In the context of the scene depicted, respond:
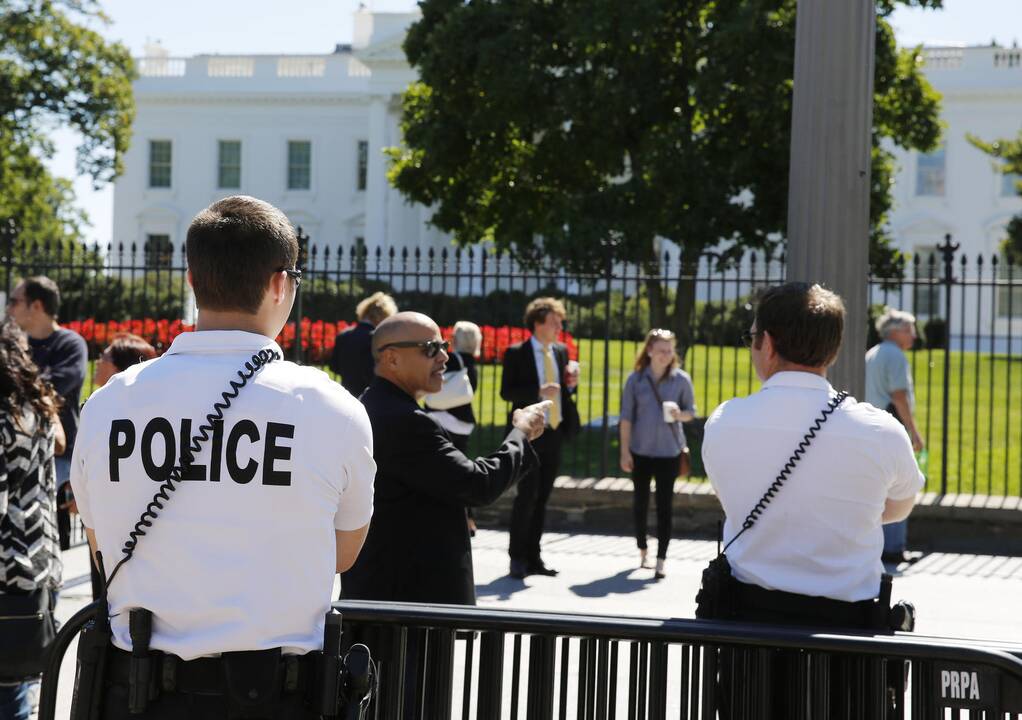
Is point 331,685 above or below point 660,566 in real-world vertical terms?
above

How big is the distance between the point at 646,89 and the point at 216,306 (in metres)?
14.6

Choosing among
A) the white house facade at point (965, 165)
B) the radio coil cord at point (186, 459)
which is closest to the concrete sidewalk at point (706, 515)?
the radio coil cord at point (186, 459)

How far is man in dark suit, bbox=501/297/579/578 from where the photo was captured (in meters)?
8.65

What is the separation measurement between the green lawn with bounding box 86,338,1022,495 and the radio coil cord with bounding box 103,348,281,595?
25.6ft

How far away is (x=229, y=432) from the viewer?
2.30 metres

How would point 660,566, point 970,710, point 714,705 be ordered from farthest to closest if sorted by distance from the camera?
1. point 660,566
2. point 714,705
3. point 970,710

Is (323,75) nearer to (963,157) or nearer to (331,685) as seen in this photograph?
(963,157)

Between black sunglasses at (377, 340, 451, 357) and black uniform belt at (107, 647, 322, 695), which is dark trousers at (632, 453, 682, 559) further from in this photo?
black uniform belt at (107, 647, 322, 695)

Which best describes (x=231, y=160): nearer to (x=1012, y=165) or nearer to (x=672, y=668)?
(x=1012, y=165)

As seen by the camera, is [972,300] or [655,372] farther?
[972,300]

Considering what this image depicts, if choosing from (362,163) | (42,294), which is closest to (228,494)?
(42,294)

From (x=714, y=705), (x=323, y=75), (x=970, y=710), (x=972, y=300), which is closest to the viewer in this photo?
(x=970, y=710)

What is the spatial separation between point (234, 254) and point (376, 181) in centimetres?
4508

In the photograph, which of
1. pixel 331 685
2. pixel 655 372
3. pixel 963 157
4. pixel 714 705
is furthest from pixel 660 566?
pixel 963 157
